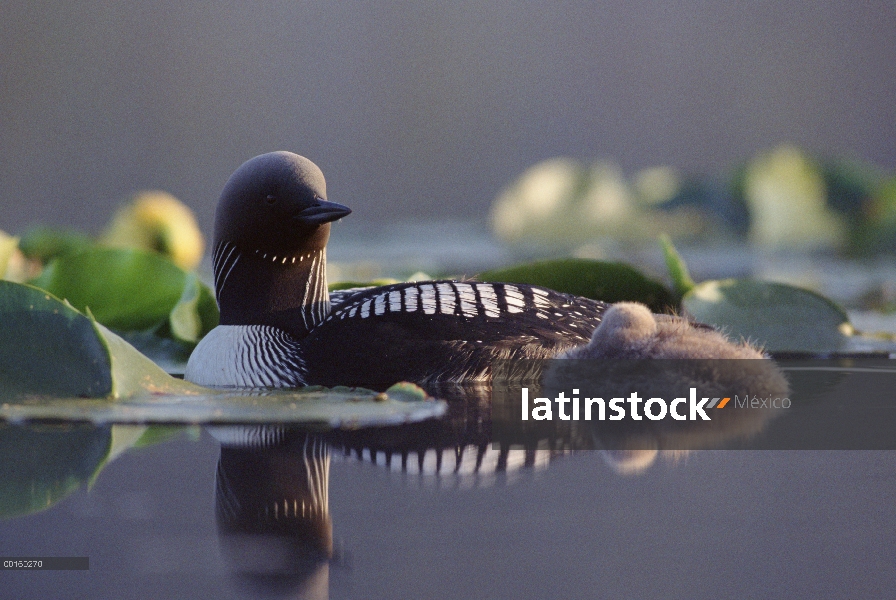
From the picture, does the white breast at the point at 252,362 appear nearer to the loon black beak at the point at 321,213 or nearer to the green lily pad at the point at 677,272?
the loon black beak at the point at 321,213

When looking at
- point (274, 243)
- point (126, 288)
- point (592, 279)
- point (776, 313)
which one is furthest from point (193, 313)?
point (776, 313)

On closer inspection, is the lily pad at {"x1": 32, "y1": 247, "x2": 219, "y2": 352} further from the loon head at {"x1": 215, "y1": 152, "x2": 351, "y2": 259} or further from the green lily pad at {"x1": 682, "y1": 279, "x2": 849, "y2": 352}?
the green lily pad at {"x1": 682, "y1": 279, "x2": 849, "y2": 352}

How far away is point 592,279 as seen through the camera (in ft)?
5.67

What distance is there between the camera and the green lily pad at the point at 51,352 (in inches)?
47.9

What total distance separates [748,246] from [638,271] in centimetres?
211

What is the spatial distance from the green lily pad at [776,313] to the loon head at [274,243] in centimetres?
72

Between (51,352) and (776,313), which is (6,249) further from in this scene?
(776,313)

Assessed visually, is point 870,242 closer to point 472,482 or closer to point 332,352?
point 332,352

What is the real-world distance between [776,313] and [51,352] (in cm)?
125

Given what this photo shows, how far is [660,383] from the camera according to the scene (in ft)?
4.10

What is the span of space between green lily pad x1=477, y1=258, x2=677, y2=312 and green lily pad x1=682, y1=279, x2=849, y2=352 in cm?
7

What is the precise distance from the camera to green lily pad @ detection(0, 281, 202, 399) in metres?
1.22

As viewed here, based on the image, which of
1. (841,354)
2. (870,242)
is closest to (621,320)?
(841,354)

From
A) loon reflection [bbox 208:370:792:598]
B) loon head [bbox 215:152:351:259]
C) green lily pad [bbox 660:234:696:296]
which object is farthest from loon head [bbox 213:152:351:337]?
green lily pad [bbox 660:234:696:296]
